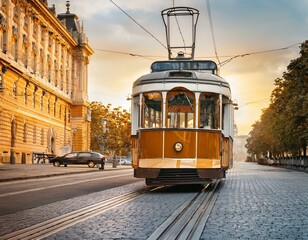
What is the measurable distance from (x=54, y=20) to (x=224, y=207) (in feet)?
174

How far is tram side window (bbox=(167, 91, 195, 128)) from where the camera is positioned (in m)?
15.0

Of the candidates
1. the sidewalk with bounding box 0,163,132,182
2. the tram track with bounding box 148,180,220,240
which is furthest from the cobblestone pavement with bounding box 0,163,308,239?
the sidewalk with bounding box 0,163,132,182

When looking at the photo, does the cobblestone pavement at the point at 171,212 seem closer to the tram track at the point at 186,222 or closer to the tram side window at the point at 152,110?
the tram track at the point at 186,222

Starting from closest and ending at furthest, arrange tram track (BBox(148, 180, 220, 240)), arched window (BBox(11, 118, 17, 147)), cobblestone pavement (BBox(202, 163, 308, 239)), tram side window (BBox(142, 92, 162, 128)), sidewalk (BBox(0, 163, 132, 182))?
tram track (BBox(148, 180, 220, 240)) < cobblestone pavement (BBox(202, 163, 308, 239)) < tram side window (BBox(142, 92, 162, 128)) < sidewalk (BBox(0, 163, 132, 182)) < arched window (BBox(11, 118, 17, 147))

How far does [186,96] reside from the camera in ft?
50.1

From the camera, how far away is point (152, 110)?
604 inches

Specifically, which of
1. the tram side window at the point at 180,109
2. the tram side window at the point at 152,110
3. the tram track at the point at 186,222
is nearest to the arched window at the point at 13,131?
the tram side window at the point at 152,110

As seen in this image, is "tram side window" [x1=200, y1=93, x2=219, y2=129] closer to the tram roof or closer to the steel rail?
the tram roof

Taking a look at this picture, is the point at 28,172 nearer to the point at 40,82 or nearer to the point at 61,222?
the point at 61,222

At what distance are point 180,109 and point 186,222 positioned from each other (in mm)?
7044

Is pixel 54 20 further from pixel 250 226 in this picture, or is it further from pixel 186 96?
pixel 250 226

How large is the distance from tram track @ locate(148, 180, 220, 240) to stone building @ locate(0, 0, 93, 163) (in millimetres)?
32726

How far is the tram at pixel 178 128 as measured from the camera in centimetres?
1476

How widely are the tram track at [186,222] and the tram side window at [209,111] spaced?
3.68 meters
